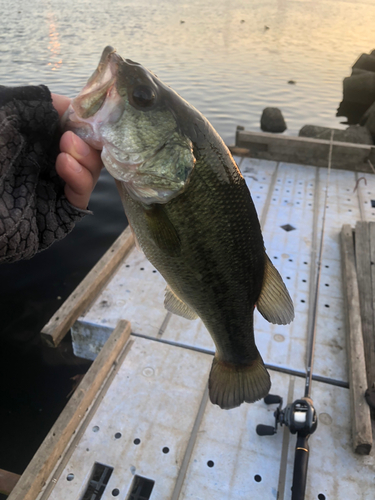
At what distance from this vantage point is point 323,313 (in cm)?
461

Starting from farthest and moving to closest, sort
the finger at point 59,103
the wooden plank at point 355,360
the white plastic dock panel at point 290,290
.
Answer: the white plastic dock panel at point 290,290
the wooden plank at point 355,360
the finger at point 59,103

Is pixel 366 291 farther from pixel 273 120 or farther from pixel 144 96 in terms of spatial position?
pixel 273 120

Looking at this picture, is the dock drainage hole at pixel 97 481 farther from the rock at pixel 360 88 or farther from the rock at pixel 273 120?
the rock at pixel 360 88

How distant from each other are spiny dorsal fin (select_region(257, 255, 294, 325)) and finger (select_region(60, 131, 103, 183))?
3.61 feet

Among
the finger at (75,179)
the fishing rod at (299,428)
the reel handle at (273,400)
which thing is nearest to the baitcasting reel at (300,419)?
the fishing rod at (299,428)

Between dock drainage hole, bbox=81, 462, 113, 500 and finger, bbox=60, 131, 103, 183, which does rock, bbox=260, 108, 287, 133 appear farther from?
finger, bbox=60, 131, 103, 183

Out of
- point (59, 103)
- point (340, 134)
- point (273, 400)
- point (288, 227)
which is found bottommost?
point (340, 134)

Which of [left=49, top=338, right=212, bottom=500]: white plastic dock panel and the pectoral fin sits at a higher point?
the pectoral fin

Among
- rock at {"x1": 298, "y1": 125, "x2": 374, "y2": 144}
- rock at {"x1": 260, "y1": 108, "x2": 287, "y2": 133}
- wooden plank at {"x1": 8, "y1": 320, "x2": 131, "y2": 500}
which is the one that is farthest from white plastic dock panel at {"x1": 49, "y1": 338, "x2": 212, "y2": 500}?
rock at {"x1": 260, "y1": 108, "x2": 287, "y2": 133}

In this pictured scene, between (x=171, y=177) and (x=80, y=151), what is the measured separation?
444 millimetres

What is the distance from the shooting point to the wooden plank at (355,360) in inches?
123

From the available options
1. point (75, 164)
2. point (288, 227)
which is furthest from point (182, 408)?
point (288, 227)

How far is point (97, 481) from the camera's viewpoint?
298 cm

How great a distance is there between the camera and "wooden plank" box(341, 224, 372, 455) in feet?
10.3
